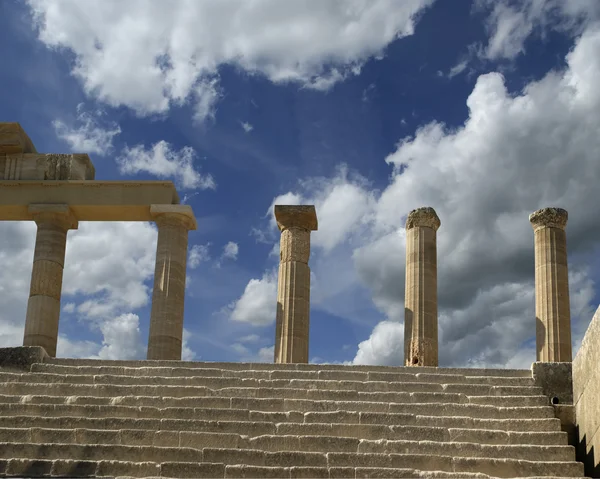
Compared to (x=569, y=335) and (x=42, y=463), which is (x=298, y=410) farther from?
(x=569, y=335)

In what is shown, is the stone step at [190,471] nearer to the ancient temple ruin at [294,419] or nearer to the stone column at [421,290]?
the ancient temple ruin at [294,419]

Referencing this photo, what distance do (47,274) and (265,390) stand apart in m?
12.4

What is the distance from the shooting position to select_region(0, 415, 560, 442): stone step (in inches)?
632

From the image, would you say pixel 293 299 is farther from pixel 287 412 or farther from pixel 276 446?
pixel 276 446

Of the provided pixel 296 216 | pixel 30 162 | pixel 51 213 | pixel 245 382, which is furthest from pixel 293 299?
pixel 30 162

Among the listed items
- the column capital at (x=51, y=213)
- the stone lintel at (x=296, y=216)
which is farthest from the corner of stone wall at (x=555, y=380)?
the column capital at (x=51, y=213)

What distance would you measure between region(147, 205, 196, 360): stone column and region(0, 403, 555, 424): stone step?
9542mm

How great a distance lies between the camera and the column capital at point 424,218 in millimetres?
27062

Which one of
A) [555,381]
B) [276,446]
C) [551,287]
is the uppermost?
[551,287]

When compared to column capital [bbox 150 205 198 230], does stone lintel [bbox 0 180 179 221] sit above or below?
above

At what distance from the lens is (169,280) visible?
27.6 m

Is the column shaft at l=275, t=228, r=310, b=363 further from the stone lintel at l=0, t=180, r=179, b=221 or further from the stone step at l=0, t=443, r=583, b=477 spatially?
the stone step at l=0, t=443, r=583, b=477

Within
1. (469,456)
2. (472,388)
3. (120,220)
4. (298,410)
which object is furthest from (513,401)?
(120,220)

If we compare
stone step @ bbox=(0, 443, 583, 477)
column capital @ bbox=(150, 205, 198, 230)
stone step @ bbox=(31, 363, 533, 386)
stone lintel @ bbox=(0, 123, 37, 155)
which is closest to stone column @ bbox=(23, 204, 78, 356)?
stone lintel @ bbox=(0, 123, 37, 155)
